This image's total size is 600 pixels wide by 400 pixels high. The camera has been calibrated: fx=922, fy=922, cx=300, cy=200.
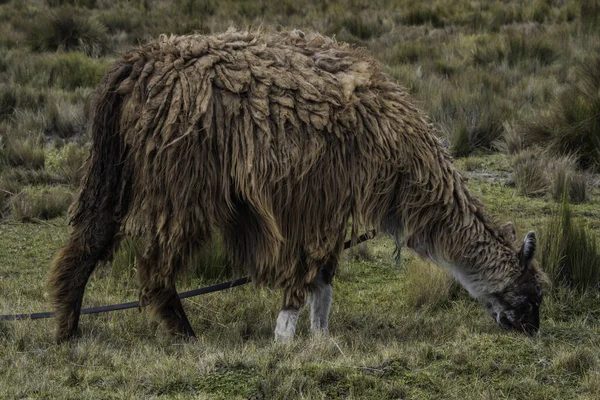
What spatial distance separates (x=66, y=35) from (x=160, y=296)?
34.8 ft

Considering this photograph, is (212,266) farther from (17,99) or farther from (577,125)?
(17,99)

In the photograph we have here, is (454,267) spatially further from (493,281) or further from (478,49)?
(478,49)

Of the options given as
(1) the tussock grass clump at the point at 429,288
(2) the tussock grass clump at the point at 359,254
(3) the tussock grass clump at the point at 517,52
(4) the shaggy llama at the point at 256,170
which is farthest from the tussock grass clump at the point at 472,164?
(4) the shaggy llama at the point at 256,170

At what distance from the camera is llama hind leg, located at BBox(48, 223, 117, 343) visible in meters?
5.36

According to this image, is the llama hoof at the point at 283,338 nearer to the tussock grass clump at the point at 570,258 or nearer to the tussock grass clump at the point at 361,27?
the tussock grass clump at the point at 570,258

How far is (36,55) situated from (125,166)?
956 cm

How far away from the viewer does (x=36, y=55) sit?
1412 centimetres

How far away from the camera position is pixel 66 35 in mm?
15070

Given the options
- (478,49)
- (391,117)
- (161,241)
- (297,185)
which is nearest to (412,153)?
(391,117)

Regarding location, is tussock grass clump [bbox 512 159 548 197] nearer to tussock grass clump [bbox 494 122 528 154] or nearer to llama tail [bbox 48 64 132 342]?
tussock grass clump [bbox 494 122 528 154]

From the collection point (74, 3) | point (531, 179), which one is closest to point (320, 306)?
point (531, 179)

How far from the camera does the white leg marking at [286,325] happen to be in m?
5.37

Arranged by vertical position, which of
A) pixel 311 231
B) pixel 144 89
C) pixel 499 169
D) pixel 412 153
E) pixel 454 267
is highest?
pixel 144 89

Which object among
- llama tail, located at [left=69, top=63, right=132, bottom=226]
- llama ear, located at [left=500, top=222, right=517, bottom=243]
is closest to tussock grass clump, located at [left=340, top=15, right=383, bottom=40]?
llama ear, located at [left=500, top=222, right=517, bottom=243]
